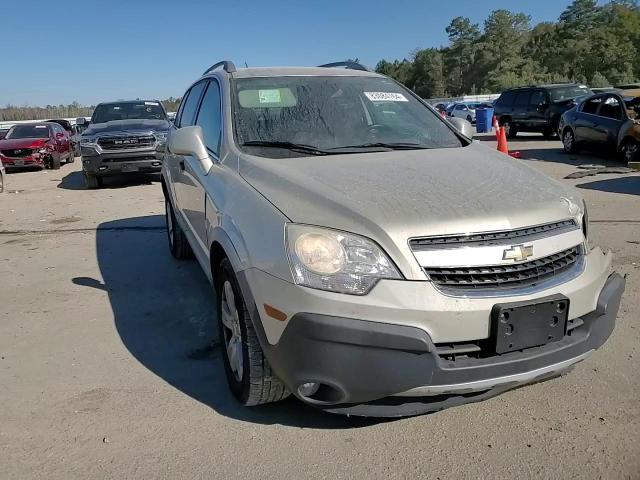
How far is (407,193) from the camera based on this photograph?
264 centimetres

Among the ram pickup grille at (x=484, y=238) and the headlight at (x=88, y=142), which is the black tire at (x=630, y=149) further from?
the headlight at (x=88, y=142)

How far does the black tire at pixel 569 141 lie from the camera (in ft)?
46.4

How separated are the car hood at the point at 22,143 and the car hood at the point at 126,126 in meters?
4.63

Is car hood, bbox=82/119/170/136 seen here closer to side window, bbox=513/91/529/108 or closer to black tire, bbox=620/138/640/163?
black tire, bbox=620/138/640/163

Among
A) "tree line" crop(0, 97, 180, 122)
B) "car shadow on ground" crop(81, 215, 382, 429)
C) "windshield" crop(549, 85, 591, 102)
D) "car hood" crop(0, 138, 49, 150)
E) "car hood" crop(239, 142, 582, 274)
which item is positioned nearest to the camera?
"car hood" crop(239, 142, 582, 274)

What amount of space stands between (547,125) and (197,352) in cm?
1790

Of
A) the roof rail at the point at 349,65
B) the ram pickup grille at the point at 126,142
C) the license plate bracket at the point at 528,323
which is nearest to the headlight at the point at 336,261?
the license plate bracket at the point at 528,323

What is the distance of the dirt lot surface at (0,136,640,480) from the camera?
256 cm

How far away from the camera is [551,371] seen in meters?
2.55

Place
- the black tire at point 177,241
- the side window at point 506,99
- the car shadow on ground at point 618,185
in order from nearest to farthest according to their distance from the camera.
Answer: the black tire at point 177,241
the car shadow on ground at point 618,185
the side window at point 506,99

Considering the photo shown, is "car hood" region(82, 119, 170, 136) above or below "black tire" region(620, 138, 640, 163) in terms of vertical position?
above

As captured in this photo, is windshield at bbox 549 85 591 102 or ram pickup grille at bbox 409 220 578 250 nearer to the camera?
ram pickup grille at bbox 409 220 578 250

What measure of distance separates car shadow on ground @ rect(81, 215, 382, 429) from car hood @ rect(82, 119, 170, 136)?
17.1 feet

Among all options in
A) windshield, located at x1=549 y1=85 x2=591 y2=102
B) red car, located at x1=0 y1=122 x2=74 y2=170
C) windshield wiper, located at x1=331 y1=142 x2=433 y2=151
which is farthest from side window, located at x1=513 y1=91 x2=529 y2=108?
windshield wiper, located at x1=331 y1=142 x2=433 y2=151
